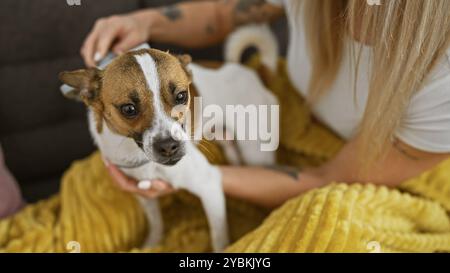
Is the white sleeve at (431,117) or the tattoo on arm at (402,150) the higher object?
the white sleeve at (431,117)

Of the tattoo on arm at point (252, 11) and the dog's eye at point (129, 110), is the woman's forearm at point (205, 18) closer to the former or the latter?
the tattoo on arm at point (252, 11)

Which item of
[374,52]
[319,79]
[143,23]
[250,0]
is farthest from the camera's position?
[250,0]

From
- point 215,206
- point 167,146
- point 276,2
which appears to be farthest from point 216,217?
point 276,2

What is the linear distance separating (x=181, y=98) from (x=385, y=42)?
11.4 inches

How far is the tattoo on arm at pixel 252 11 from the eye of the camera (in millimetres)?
1017

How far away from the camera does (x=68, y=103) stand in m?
0.89

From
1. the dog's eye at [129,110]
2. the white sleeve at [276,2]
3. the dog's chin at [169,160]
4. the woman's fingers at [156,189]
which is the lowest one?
the woman's fingers at [156,189]

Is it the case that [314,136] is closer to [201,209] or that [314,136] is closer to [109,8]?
[201,209]

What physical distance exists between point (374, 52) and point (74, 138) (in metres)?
0.62

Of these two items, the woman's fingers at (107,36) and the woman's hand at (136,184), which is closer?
the woman's fingers at (107,36)

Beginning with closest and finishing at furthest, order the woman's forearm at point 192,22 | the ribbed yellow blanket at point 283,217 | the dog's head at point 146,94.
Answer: the dog's head at point 146,94
the ribbed yellow blanket at point 283,217
the woman's forearm at point 192,22

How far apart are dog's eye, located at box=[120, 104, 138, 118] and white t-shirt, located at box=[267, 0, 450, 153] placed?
0.34m

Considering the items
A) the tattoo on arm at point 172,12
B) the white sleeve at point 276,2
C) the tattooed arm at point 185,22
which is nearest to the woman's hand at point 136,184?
the tattooed arm at point 185,22
